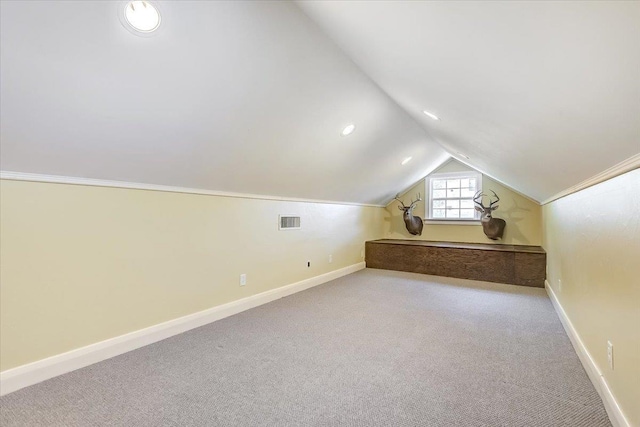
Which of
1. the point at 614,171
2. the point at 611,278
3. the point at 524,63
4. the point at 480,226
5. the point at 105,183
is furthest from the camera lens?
the point at 480,226

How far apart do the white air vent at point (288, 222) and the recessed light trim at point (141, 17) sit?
2.63 metres

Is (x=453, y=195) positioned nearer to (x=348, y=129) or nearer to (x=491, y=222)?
(x=491, y=222)

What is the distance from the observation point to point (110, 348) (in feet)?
7.57

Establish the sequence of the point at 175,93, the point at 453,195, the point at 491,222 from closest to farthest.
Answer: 1. the point at 175,93
2. the point at 491,222
3. the point at 453,195

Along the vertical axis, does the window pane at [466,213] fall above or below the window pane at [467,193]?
below

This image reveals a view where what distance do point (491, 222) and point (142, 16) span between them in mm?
5828

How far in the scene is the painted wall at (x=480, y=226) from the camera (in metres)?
5.61

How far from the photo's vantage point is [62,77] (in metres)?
1.58

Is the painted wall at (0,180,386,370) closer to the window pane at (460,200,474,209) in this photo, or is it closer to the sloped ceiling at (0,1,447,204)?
the sloped ceiling at (0,1,447,204)

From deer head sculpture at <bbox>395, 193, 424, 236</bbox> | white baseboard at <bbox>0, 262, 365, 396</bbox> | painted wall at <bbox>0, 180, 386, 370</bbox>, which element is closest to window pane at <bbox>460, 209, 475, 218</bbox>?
deer head sculpture at <bbox>395, 193, 424, 236</bbox>

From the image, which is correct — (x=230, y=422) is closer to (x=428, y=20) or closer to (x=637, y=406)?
(x=637, y=406)

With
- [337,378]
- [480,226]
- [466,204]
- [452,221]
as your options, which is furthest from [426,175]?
[337,378]

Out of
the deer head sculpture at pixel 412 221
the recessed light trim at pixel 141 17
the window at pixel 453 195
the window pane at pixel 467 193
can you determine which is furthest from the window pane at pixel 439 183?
the recessed light trim at pixel 141 17

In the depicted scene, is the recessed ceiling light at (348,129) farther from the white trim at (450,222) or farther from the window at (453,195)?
the white trim at (450,222)
